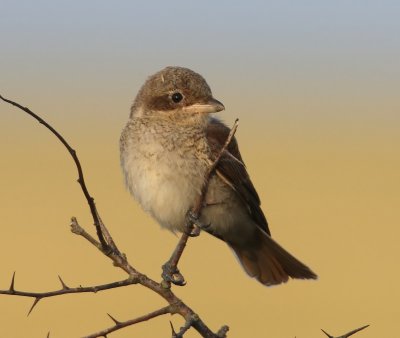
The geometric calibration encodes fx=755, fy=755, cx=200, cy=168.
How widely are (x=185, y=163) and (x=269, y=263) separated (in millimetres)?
1421

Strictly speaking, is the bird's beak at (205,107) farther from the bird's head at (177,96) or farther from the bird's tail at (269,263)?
the bird's tail at (269,263)

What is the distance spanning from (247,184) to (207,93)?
0.74m

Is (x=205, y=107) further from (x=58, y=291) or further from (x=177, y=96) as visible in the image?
(x=58, y=291)

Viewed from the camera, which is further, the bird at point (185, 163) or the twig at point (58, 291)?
the bird at point (185, 163)

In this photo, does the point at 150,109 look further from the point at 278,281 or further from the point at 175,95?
the point at 278,281

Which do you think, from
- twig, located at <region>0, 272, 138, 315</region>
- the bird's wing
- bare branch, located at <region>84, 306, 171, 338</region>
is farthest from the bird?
bare branch, located at <region>84, 306, 171, 338</region>

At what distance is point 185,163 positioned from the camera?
191 inches

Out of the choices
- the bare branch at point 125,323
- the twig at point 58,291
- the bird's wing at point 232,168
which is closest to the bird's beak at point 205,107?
the bird's wing at point 232,168

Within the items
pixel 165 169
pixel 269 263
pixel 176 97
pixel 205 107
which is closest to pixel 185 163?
pixel 165 169

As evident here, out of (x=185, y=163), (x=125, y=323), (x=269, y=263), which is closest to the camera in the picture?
(x=125, y=323)

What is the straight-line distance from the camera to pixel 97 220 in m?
2.62

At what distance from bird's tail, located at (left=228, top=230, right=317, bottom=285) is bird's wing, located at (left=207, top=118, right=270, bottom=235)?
38cm

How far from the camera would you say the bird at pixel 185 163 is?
4.88 metres

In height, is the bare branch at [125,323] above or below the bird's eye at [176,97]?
below
